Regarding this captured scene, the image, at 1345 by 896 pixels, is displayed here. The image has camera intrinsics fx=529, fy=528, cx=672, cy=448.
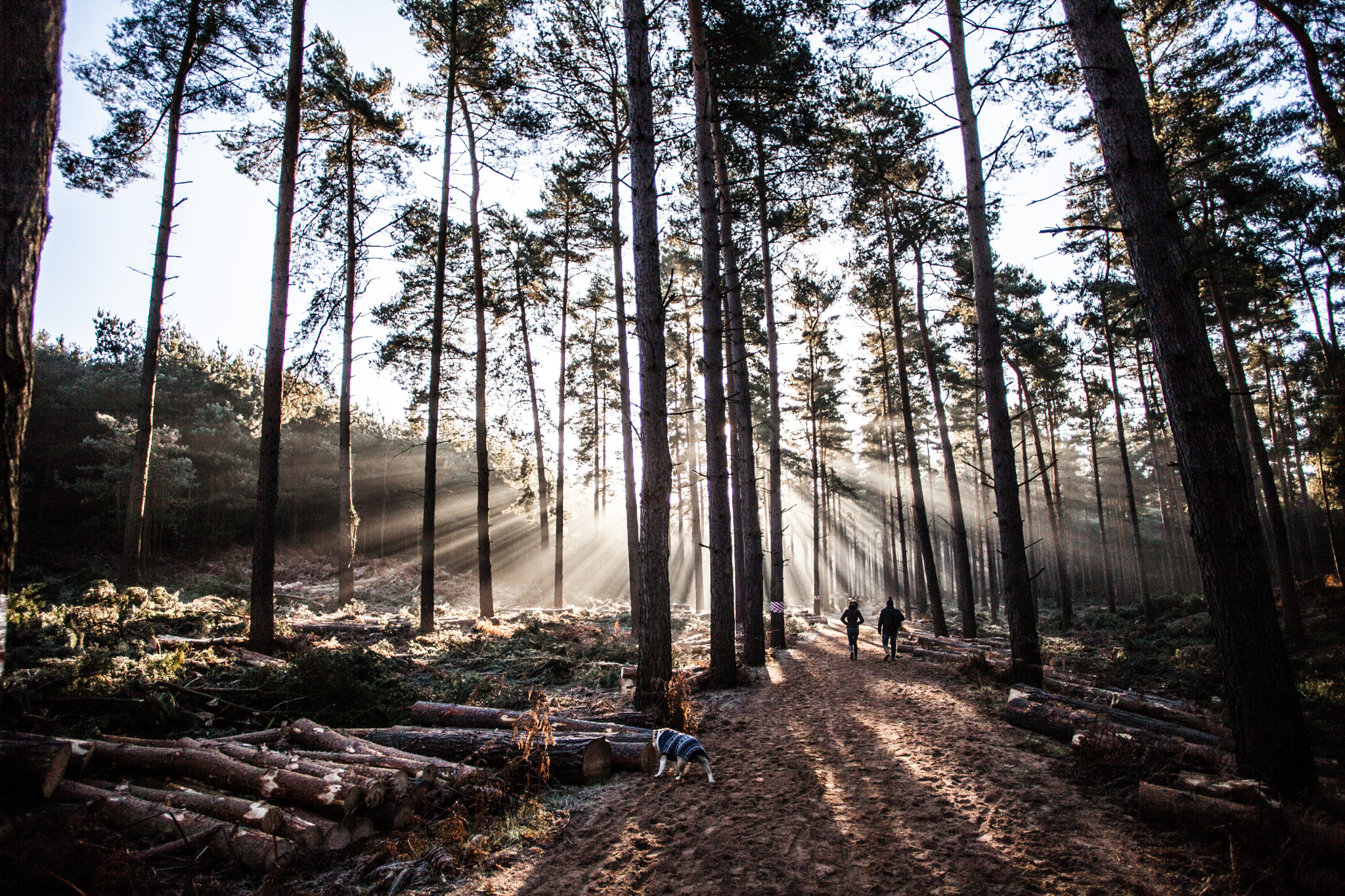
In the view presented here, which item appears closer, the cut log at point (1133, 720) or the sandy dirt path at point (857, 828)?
the sandy dirt path at point (857, 828)

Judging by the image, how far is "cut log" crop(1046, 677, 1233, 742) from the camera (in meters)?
6.62

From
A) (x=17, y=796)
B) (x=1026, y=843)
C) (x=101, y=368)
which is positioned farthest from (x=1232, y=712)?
(x=101, y=368)

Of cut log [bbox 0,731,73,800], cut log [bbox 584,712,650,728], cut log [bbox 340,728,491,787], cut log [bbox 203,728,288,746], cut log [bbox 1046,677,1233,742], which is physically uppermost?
cut log [bbox 0,731,73,800]

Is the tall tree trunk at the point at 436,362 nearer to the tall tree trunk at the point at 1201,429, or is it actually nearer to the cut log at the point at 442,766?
the cut log at the point at 442,766

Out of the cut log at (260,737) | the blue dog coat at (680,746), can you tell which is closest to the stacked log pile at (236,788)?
the cut log at (260,737)

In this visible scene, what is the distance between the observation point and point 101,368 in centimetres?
2444

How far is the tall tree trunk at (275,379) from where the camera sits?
8758 mm

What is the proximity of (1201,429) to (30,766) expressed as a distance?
926 centimetres

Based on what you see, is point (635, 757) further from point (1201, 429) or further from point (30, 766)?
point (1201, 429)

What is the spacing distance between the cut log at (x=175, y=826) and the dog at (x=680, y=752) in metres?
3.14

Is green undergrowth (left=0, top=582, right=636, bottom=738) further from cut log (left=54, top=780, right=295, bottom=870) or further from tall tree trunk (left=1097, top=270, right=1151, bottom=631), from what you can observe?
tall tree trunk (left=1097, top=270, right=1151, bottom=631)

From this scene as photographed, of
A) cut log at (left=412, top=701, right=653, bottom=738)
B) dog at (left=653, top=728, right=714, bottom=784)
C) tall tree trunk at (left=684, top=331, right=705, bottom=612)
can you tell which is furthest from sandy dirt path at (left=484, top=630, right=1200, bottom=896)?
tall tree trunk at (left=684, top=331, right=705, bottom=612)

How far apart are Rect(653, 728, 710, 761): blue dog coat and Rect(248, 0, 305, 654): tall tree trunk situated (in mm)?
6851

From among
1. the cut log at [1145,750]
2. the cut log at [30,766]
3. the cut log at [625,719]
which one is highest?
the cut log at [30,766]
